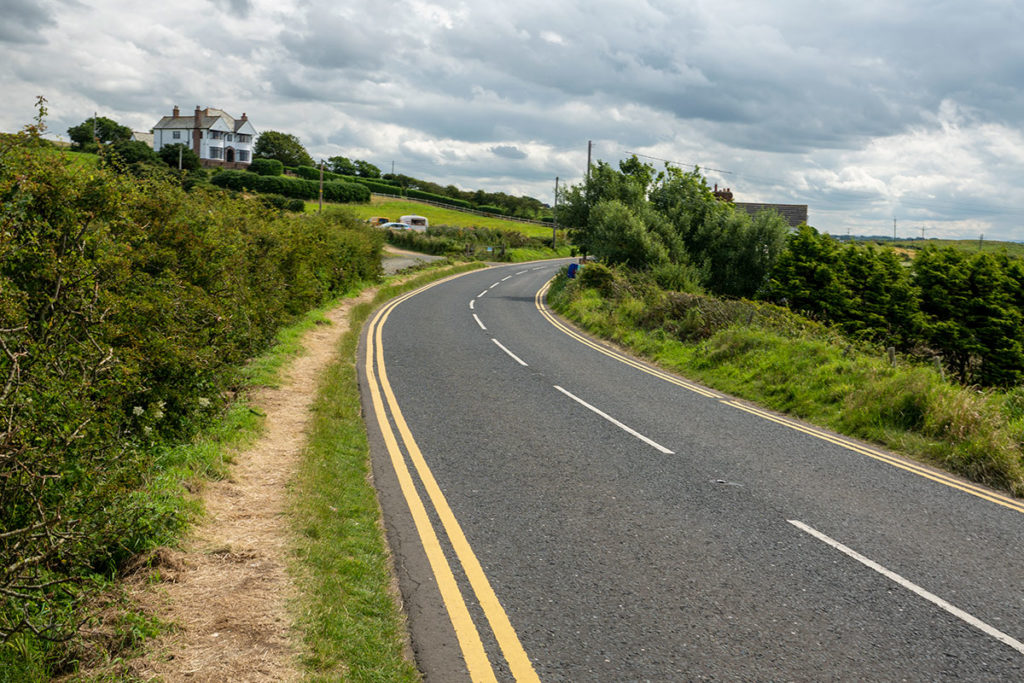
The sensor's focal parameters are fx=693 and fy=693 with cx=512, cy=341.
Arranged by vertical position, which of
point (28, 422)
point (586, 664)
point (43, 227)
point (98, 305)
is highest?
point (43, 227)

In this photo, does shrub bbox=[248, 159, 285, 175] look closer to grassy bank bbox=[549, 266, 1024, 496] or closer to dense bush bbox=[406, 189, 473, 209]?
dense bush bbox=[406, 189, 473, 209]

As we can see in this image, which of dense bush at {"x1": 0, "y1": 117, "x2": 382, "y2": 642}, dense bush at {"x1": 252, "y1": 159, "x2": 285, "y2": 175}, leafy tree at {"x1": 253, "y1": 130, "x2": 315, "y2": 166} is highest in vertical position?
leafy tree at {"x1": 253, "y1": 130, "x2": 315, "y2": 166}

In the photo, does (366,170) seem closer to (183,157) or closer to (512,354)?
(183,157)

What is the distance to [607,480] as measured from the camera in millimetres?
7426

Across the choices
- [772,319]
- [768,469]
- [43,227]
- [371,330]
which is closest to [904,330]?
[772,319]

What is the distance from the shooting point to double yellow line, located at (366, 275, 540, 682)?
13.5 feet

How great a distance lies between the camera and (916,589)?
5.20m

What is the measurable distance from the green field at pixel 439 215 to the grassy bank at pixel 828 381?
63479 millimetres

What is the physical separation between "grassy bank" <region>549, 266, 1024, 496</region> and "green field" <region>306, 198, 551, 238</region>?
63479 millimetres

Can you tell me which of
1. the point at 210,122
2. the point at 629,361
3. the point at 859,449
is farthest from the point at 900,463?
the point at 210,122

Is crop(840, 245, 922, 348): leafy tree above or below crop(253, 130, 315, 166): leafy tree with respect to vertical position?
below

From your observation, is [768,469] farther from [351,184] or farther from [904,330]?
[351,184]

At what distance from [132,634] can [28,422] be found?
4.23 ft

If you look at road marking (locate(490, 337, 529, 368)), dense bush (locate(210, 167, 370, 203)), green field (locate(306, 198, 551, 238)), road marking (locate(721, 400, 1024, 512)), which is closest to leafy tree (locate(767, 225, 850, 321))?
road marking (locate(490, 337, 529, 368))
